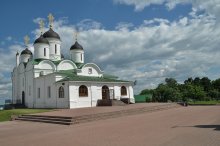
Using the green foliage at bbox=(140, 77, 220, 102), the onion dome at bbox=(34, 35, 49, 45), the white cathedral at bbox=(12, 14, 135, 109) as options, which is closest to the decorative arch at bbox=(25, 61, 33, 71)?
the white cathedral at bbox=(12, 14, 135, 109)

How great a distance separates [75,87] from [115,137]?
21213mm

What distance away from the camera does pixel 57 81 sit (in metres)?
33.1

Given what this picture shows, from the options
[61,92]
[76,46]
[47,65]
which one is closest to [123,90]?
[61,92]

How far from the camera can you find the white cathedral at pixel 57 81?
32.3 meters

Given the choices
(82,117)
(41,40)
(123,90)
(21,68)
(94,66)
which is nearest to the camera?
(82,117)

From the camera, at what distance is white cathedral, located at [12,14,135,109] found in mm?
32281

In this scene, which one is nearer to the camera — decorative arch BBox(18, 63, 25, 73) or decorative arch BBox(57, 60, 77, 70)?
decorative arch BBox(57, 60, 77, 70)

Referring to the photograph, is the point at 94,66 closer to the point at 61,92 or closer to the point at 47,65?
the point at 47,65

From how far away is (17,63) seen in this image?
46906 mm

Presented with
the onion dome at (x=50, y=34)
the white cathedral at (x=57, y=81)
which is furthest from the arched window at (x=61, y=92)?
the onion dome at (x=50, y=34)

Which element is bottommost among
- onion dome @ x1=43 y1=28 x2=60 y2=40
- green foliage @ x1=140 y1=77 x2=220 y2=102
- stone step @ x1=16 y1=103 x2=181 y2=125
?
stone step @ x1=16 y1=103 x2=181 y2=125

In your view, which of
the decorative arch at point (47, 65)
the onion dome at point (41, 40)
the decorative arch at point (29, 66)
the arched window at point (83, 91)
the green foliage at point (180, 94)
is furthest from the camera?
the green foliage at point (180, 94)

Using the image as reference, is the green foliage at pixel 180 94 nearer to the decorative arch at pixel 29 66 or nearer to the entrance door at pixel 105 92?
the entrance door at pixel 105 92

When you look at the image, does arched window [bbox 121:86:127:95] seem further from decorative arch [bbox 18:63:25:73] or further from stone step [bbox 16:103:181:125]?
decorative arch [bbox 18:63:25:73]
